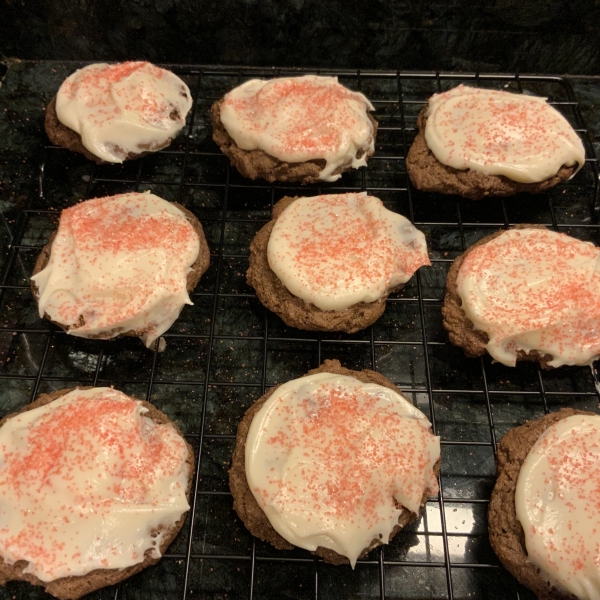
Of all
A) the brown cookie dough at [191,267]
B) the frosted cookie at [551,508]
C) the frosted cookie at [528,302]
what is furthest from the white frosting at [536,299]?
the brown cookie dough at [191,267]

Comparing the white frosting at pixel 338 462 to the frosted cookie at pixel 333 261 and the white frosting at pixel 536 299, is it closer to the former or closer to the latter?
the frosted cookie at pixel 333 261

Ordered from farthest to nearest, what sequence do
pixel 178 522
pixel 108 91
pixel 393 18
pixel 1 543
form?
pixel 393 18
pixel 108 91
pixel 178 522
pixel 1 543

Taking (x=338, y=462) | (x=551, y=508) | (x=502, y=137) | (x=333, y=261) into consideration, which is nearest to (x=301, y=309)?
(x=333, y=261)

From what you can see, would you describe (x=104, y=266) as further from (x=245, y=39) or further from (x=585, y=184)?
(x=585, y=184)

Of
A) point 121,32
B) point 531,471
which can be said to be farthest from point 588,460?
point 121,32

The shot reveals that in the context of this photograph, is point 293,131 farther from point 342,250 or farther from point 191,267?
point 191,267

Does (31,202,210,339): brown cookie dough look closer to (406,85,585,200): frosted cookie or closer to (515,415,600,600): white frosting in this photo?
(406,85,585,200): frosted cookie

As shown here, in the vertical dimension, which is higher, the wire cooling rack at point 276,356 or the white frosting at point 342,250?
the white frosting at point 342,250
